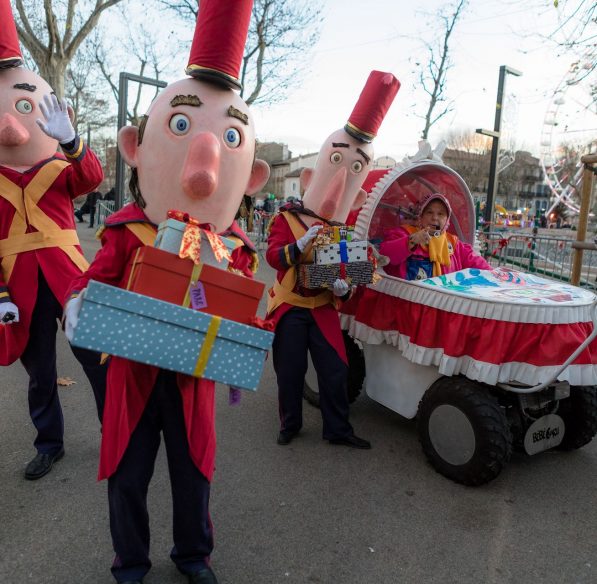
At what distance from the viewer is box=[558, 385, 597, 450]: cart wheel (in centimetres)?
329

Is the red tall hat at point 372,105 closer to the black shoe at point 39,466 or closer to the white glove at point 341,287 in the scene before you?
the white glove at point 341,287

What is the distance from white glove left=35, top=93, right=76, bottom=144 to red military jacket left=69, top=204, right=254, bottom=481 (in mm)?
581

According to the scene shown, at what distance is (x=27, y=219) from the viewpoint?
9.26ft

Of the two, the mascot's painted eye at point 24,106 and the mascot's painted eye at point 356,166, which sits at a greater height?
the mascot's painted eye at point 356,166

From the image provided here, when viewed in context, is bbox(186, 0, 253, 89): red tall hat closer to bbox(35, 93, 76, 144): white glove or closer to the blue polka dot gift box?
bbox(35, 93, 76, 144): white glove

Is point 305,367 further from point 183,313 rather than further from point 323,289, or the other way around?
point 183,313

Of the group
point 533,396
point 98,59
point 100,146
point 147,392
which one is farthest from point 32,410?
point 100,146

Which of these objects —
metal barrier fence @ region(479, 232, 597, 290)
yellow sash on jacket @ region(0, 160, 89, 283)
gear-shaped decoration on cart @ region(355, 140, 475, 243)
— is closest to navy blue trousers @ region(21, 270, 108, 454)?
yellow sash on jacket @ region(0, 160, 89, 283)

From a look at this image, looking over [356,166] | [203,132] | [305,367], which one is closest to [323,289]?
[305,367]

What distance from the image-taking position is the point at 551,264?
351 inches

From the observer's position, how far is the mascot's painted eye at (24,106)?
280 cm

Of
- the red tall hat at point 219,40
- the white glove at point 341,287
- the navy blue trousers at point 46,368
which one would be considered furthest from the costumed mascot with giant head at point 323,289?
the red tall hat at point 219,40

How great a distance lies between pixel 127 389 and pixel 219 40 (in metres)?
1.33

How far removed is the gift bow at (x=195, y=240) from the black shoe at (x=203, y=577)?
1.24 meters
